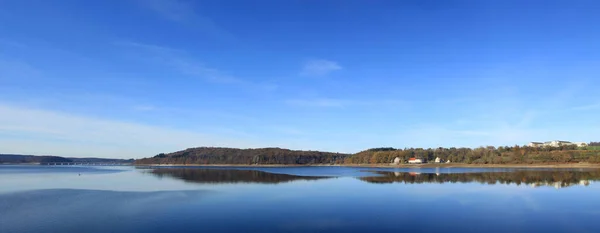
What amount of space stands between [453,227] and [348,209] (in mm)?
6133

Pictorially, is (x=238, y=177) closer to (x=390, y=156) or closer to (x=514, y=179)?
(x=514, y=179)

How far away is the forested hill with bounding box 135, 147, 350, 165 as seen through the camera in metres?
168

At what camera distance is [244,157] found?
16900 centimetres

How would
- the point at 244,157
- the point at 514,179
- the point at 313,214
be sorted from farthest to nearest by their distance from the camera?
the point at 244,157, the point at 514,179, the point at 313,214

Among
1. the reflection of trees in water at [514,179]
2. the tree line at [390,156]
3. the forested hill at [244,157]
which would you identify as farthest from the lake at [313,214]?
the forested hill at [244,157]

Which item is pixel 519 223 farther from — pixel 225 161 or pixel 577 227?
pixel 225 161

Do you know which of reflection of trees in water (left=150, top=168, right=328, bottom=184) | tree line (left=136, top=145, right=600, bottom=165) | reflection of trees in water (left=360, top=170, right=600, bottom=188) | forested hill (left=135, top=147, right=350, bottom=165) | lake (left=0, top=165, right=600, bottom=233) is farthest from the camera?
forested hill (left=135, top=147, right=350, bottom=165)

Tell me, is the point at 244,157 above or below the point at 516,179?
above

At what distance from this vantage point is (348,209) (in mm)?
20469

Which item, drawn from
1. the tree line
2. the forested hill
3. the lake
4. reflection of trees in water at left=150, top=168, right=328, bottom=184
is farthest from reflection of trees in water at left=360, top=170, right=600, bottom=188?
the forested hill

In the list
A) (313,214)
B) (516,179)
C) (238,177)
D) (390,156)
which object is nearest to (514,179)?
(516,179)

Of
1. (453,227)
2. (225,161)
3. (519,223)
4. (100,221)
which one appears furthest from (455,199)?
(225,161)

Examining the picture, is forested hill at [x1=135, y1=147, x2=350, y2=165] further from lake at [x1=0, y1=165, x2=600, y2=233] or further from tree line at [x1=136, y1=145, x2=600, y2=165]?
lake at [x1=0, y1=165, x2=600, y2=233]

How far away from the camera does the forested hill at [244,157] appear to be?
16788cm
